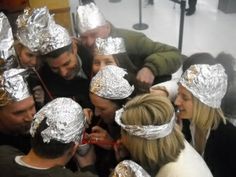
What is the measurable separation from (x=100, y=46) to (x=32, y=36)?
0.48 metres

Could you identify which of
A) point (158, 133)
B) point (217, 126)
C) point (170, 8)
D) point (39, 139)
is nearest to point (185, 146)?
point (158, 133)

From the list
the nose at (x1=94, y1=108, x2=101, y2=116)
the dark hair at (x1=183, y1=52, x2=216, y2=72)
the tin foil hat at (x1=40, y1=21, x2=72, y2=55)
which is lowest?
the nose at (x1=94, y1=108, x2=101, y2=116)

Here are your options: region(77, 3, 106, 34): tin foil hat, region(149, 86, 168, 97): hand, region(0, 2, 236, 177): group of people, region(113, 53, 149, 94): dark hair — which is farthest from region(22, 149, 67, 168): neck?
region(77, 3, 106, 34): tin foil hat

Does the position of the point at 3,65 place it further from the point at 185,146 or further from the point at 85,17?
the point at 185,146

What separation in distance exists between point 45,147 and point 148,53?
1222mm

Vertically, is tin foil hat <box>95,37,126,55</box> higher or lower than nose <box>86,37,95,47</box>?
higher

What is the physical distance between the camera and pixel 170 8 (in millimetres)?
5652

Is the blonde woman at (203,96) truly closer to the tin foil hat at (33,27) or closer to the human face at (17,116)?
the human face at (17,116)

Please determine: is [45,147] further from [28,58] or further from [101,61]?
[28,58]

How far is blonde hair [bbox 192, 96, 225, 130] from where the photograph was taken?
1784mm

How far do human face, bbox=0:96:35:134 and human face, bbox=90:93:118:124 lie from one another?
1.22 ft

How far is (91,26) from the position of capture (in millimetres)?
2291

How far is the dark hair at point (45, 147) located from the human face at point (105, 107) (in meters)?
0.43

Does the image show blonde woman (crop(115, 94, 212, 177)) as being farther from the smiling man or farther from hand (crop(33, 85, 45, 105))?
hand (crop(33, 85, 45, 105))
